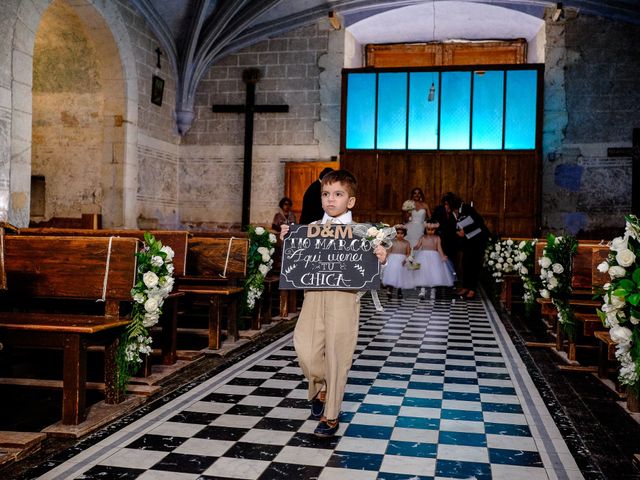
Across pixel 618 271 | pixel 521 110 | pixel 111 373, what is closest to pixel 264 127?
pixel 521 110

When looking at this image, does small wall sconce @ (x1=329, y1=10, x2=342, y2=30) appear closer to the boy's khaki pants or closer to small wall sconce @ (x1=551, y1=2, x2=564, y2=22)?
small wall sconce @ (x1=551, y1=2, x2=564, y2=22)

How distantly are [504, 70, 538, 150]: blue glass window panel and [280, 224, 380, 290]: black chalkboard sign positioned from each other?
11.6 m

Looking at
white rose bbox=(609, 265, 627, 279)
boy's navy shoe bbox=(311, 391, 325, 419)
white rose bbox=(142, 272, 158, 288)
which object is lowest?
boy's navy shoe bbox=(311, 391, 325, 419)

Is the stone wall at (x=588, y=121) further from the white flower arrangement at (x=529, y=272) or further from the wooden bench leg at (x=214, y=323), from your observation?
the wooden bench leg at (x=214, y=323)

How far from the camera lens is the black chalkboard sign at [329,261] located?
3.68m

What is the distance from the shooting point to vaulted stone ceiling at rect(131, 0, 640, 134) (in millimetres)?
14062

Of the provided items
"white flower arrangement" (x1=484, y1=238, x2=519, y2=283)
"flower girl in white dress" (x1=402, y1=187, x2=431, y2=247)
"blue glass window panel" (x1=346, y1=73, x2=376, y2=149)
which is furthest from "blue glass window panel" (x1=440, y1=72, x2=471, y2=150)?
"white flower arrangement" (x1=484, y1=238, x2=519, y2=283)

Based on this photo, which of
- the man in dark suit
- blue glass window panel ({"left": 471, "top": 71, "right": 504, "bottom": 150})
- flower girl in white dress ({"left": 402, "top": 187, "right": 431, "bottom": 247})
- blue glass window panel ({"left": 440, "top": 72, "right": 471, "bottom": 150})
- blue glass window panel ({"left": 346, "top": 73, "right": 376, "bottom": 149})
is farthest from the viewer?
blue glass window panel ({"left": 346, "top": 73, "right": 376, "bottom": 149})

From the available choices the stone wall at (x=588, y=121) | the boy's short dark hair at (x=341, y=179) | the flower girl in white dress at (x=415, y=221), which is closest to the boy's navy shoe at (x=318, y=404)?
the boy's short dark hair at (x=341, y=179)

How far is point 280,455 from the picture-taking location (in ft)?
11.3

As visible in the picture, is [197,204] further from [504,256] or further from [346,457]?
[346,457]

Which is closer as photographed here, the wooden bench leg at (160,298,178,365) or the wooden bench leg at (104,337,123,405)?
the wooden bench leg at (104,337,123,405)

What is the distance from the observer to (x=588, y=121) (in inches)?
574

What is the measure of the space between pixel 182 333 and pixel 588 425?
4.38 metres
